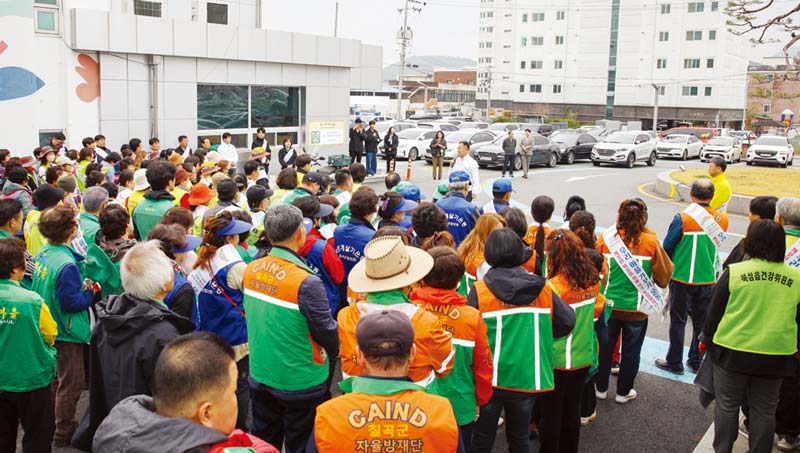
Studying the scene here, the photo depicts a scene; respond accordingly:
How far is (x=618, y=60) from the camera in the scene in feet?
271

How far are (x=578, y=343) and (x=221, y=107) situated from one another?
16162 mm

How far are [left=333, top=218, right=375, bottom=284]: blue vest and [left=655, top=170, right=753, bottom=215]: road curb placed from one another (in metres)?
13.8

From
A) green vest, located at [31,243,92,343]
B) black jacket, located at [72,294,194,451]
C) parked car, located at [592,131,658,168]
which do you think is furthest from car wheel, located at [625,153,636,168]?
black jacket, located at [72,294,194,451]

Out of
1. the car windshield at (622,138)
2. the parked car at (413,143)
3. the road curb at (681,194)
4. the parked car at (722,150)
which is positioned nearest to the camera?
the road curb at (681,194)

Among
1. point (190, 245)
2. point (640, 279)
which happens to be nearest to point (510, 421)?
point (640, 279)

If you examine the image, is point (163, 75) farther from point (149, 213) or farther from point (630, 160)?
point (630, 160)

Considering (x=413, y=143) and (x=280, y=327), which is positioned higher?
(x=413, y=143)

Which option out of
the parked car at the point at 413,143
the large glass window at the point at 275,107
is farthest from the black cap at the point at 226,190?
the parked car at the point at 413,143

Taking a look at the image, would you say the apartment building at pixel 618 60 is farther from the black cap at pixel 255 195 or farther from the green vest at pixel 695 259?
the black cap at pixel 255 195

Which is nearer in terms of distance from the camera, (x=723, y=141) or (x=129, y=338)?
(x=129, y=338)

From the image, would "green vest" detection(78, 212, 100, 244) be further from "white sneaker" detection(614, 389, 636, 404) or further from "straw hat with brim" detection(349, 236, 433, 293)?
"white sneaker" detection(614, 389, 636, 404)

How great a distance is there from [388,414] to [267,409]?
196cm

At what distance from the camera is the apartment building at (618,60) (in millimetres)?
74062

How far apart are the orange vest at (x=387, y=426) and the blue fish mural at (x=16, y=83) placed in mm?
15117
